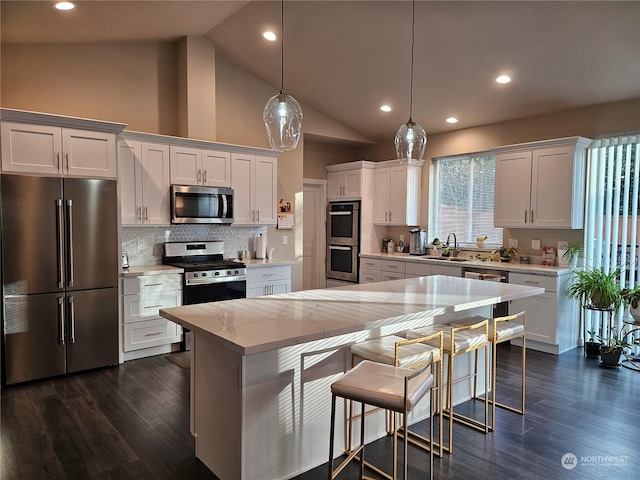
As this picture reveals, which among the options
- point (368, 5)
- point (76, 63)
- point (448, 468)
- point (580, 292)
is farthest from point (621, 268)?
point (76, 63)

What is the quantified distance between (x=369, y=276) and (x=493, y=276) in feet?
6.85

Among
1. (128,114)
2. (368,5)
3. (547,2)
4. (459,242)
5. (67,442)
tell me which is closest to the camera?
(67,442)

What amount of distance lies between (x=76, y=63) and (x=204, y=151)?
158 cm

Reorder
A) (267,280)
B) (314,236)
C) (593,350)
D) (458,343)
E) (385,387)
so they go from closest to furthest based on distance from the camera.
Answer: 1. (385,387)
2. (458,343)
3. (593,350)
4. (267,280)
5. (314,236)

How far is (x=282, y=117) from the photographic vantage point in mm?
2699

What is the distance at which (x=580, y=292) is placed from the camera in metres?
4.42

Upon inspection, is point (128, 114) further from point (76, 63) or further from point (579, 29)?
point (579, 29)

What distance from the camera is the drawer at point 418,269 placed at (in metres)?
5.70

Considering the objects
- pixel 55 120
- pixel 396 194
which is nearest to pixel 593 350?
pixel 396 194

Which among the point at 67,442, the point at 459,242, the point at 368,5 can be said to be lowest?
the point at 67,442

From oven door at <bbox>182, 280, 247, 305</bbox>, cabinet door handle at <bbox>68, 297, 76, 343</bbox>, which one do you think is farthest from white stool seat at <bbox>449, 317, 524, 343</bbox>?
cabinet door handle at <bbox>68, 297, 76, 343</bbox>

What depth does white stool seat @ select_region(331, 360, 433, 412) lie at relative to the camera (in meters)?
1.84

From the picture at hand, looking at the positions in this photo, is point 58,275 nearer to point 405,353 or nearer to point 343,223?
point 405,353

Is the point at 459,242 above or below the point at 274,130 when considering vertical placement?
below
